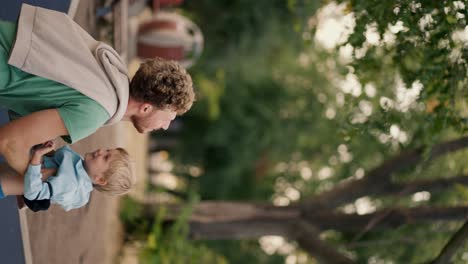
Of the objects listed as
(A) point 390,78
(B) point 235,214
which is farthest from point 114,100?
(B) point 235,214

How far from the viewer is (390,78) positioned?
634 centimetres

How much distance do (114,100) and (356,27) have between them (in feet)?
7.85

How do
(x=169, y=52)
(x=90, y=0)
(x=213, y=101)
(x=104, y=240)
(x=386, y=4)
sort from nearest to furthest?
(x=386, y=4)
(x=90, y=0)
(x=104, y=240)
(x=169, y=52)
(x=213, y=101)

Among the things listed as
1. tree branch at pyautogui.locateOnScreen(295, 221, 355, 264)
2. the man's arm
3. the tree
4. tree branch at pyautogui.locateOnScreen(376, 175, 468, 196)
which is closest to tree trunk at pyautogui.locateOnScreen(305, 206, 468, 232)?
the tree

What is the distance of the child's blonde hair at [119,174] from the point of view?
11.3 ft

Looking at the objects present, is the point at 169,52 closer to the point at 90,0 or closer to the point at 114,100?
the point at 90,0

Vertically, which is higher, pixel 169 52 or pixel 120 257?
pixel 169 52

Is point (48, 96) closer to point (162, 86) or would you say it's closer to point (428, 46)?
point (162, 86)

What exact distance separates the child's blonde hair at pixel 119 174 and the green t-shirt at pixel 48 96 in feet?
1.05

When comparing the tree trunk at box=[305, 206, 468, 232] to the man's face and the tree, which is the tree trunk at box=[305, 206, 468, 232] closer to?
the tree

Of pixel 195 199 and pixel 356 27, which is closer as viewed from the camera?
pixel 356 27

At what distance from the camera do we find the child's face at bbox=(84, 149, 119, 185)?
3428 mm

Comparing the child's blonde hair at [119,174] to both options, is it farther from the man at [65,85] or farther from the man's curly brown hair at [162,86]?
the man's curly brown hair at [162,86]

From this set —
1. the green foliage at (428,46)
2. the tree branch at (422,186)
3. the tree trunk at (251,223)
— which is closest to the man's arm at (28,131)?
the green foliage at (428,46)
